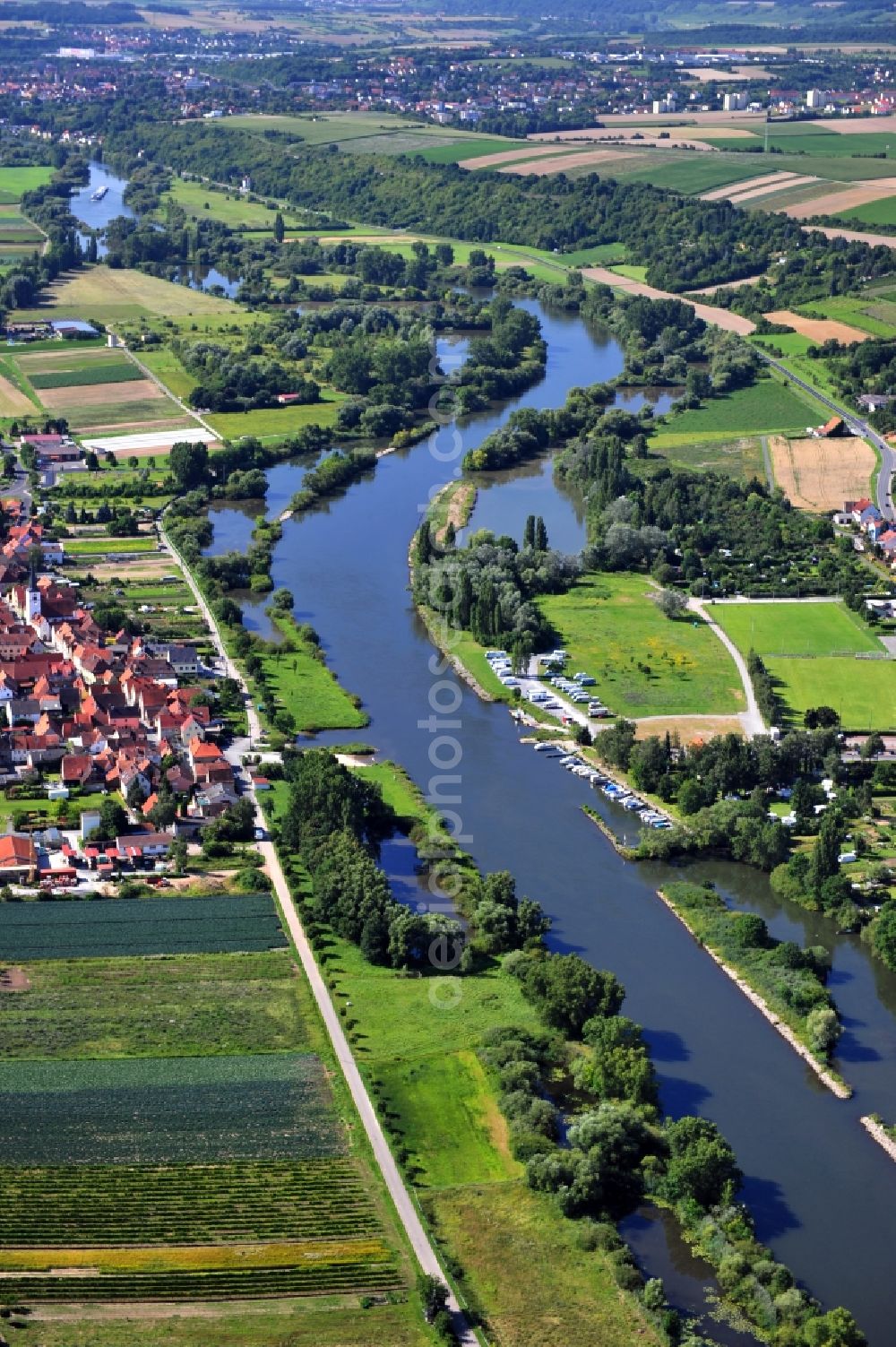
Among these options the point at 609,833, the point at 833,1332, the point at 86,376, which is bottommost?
the point at 833,1332

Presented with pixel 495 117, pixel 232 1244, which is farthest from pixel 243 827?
pixel 495 117

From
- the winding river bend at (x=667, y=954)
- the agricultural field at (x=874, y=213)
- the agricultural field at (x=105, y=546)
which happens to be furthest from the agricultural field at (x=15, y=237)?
the winding river bend at (x=667, y=954)

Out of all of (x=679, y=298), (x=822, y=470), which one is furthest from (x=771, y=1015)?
(x=679, y=298)

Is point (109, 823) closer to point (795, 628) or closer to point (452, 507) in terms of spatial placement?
point (795, 628)

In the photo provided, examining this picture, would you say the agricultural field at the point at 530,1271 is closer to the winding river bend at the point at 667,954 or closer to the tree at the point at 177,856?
the winding river bend at the point at 667,954

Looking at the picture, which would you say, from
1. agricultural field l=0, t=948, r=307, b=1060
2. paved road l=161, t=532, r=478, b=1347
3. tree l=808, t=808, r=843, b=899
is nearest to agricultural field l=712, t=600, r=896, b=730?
tree l=808, t=808, r=843, b=899

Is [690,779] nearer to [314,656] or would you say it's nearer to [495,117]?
[314,656]
